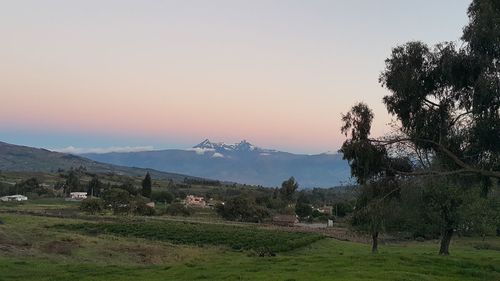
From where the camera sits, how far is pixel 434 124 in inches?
960

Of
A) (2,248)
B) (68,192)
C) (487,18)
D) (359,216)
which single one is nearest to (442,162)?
(359,216)

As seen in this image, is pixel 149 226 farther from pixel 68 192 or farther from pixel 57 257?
pixel 68 192

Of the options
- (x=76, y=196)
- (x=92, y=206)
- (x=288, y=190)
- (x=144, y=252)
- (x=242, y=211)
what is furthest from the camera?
(x=76, y=196)

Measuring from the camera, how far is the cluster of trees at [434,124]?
21.2 meters

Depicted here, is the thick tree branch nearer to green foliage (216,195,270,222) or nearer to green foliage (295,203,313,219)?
green foliage (216,195,270,222)

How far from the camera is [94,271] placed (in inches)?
1064

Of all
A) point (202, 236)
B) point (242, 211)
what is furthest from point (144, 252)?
point (242, 211)

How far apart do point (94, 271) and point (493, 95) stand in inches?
811

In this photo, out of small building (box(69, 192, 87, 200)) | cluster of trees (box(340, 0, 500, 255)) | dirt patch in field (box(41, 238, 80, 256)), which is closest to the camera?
cluster of trees (box(340, 0, 500, 255))

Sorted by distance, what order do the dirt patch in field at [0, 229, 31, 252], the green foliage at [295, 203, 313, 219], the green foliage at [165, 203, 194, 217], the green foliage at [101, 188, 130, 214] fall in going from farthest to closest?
1. the green foliage at [295, 203, 313, 219]
2. the green foliage at [165, 203, 194, 217]
3. the green foliage at [101, 188, 130, 214]
4. the dirt patch in field at [0, 229, 31, 252]

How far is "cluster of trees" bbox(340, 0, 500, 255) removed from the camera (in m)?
21.2

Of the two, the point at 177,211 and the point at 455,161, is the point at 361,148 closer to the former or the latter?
the point at 455,161

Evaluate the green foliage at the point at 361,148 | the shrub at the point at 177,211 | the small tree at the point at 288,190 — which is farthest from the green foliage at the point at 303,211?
the green foliage at the point at 361,148

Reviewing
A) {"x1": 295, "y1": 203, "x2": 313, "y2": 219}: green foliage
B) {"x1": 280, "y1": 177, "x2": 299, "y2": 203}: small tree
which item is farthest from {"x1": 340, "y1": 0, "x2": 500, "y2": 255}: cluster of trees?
{"x1": 280, "y1": 177, "x2": 299, "y2": 203}: small tree
